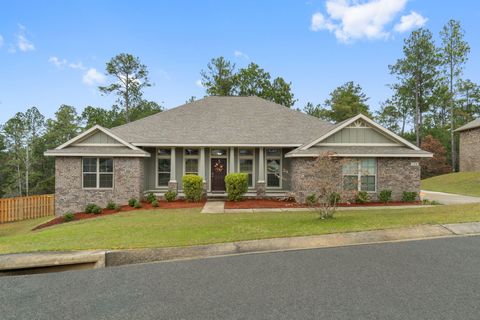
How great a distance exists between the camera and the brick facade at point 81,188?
593 inches

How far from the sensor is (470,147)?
30.2m

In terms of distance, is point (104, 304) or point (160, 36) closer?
point (104, 304)

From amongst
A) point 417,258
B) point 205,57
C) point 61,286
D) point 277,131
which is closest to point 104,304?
point 61,286

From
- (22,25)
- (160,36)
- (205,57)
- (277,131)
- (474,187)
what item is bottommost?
(474,187)

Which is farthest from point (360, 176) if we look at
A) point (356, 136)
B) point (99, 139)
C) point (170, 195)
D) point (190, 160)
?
point (99, 139)

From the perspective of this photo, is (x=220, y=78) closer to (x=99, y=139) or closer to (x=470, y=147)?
(x=99, y=139)

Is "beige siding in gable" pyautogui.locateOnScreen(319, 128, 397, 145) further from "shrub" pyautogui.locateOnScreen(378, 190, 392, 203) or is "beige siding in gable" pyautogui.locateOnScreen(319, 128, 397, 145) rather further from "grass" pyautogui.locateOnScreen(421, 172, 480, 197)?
"grass" pyautogui.locateOnScreen(421, 172, 480, 197)

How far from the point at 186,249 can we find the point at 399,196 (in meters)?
13.0

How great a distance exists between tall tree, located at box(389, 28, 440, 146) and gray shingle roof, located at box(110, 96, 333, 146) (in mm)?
25662

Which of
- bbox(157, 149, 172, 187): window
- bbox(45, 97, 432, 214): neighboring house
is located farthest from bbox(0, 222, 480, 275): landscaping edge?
bbox(157, 149, 172, 187): window

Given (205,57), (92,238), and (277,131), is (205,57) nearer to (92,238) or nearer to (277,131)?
(277,131)

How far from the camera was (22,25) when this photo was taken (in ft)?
52.3

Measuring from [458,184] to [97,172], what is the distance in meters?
29.0

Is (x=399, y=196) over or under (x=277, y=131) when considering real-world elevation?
under
